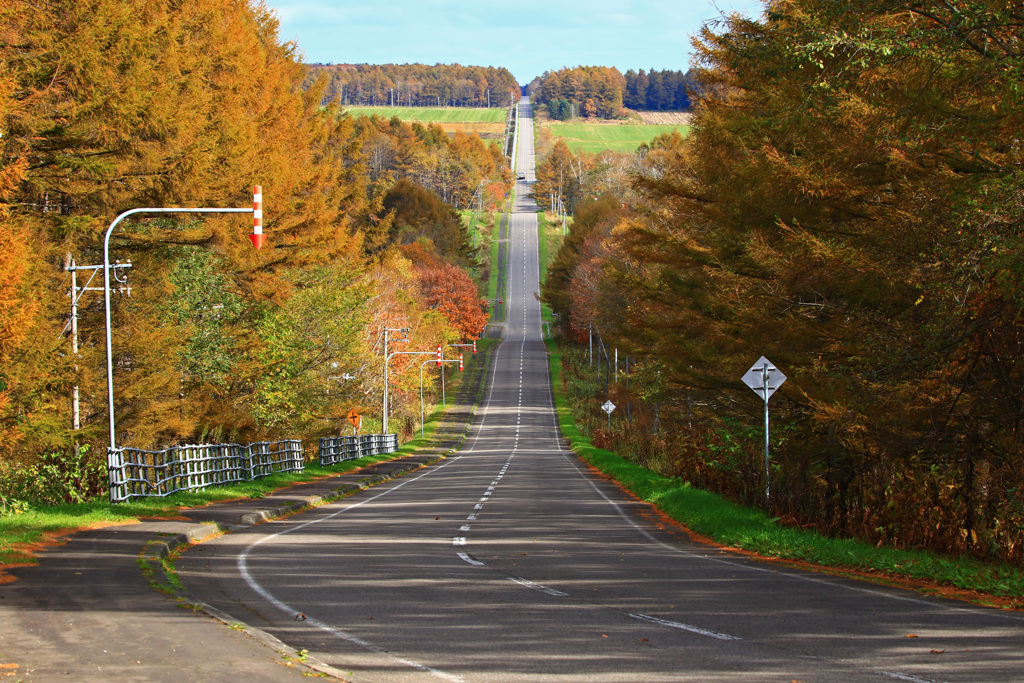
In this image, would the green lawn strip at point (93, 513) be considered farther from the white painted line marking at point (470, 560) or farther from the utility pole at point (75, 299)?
the utility pole at point (75, 299)

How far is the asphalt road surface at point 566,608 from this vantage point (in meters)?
7.59

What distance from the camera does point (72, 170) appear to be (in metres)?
26.7

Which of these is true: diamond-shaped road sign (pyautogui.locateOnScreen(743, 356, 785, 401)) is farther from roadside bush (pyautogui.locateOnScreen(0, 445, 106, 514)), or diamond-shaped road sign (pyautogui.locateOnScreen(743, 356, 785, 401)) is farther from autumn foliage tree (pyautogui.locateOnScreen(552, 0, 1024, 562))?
roadside bush (pyautogui.locateOnScreen(0, 445, 106, 514))

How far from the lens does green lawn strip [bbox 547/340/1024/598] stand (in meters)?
11.4

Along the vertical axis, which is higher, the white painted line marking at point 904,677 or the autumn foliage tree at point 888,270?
the autumn foliage tree at point 888,270

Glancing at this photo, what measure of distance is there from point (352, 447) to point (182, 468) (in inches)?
854

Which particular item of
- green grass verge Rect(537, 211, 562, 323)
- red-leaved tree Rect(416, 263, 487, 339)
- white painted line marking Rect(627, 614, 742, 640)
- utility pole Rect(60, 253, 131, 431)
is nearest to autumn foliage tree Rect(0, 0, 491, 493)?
utility pole Rect(60, 253, 131, 431)

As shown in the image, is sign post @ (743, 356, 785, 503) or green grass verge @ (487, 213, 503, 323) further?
green grass verge @ (487, 213, 503, 323)

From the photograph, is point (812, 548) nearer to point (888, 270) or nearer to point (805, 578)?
point (805, 578)

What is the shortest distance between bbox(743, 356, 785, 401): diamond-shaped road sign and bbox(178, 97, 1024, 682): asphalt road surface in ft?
11.1

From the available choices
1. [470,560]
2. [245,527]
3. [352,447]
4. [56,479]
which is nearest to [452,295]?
[352,447]

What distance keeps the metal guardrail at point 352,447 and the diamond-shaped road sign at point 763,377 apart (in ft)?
81.3

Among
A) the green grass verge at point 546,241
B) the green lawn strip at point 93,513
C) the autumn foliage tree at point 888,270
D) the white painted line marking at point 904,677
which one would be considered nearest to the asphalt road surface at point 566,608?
the white painted line marking at point 904,677

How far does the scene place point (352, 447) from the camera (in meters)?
45.0
